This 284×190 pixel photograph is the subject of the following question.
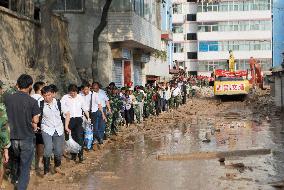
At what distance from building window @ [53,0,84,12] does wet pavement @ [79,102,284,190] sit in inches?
442

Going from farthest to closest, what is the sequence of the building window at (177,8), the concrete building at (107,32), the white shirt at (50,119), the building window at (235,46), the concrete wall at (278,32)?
the building window at (177,8), the building window at (235,46), the concrete wall at (278,32), the concrete building at (107,32), the white shirt at (50,119)

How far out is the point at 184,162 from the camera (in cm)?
1112

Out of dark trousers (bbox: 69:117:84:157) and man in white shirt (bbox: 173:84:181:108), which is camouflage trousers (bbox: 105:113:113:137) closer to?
dark trousers (bbox: 69:117:84:157)

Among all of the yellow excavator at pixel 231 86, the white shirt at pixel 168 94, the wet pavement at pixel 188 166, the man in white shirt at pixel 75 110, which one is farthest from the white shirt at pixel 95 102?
the yellow excavator at pixel 231 86

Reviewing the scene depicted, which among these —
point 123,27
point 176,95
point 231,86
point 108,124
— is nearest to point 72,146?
point 108,124

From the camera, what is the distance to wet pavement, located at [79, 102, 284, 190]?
8.91 meters

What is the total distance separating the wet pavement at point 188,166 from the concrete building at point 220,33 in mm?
60841

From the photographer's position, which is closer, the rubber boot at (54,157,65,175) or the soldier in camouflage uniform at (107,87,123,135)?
the rubber boot at (54,157,65,175)

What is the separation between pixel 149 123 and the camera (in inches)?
836

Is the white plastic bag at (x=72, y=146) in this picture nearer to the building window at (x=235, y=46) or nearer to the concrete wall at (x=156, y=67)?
the concrete wall at (x=156, y=67)

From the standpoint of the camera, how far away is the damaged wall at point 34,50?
17.8 m

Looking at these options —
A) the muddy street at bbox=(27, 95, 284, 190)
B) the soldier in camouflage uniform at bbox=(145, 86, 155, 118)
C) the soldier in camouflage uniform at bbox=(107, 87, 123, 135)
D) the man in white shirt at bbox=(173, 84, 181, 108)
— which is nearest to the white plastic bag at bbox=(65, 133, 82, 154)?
the muddy street at bbox=(27, 95, 284, 190)

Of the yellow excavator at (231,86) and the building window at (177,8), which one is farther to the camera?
the building window at (177,8)

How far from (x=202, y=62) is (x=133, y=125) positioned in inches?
2376
